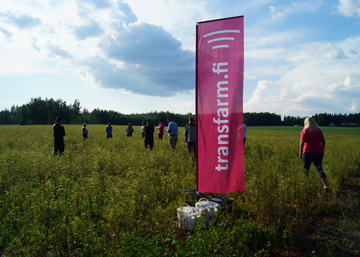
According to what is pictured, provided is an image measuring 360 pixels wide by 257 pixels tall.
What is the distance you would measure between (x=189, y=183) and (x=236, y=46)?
11.1 feet

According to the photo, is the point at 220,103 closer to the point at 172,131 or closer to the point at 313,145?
the point at 313,145

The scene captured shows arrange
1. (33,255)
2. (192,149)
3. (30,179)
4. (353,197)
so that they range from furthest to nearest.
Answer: (192,149) → (30,179) → (353,197) → (33,255)

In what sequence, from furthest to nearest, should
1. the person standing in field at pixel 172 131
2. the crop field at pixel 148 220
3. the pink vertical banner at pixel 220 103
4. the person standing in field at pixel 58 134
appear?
the person standing in field at pixel 172 131, the person standing in field at pixel 58 134, the pink vertical banner at pixel 220 103, the crop field at pixel 148 220

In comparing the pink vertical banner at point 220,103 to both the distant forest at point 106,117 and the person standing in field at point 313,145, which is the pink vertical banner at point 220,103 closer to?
the person standing in field at point 313,145

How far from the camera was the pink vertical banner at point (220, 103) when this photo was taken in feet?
15.1

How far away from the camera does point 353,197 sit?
6199 mm

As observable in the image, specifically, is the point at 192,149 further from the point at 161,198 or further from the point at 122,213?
the point at 122,213

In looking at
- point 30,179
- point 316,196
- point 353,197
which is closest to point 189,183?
point 316,196

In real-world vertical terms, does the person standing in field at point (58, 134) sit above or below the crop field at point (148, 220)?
above

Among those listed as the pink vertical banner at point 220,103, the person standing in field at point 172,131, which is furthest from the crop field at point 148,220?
the person standing in field at point 172,131

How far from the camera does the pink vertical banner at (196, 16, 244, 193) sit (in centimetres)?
460

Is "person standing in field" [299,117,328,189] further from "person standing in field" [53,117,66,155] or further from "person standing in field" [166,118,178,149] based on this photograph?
"person standing in field" [53,117,66,155]

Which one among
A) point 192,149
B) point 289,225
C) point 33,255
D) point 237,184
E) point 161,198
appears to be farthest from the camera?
point 192,149

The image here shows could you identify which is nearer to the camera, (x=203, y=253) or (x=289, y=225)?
(x=203, y=253)
